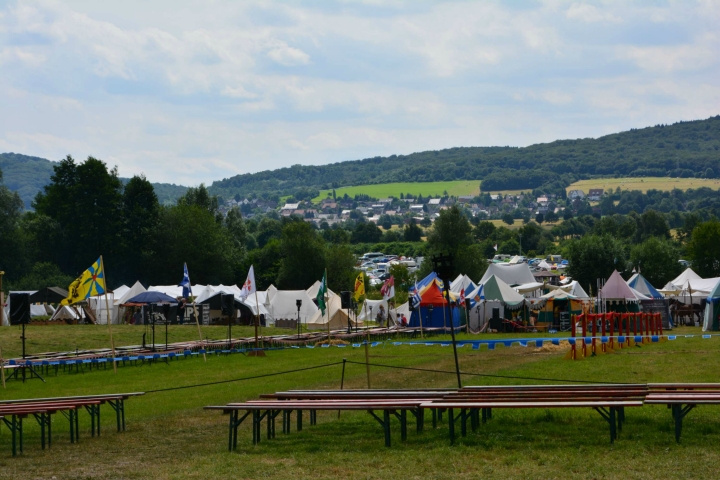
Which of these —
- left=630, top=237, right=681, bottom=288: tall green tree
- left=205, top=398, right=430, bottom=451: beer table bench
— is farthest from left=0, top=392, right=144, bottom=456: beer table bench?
left=630, top=237, right=681, bottom=288: tall green tree

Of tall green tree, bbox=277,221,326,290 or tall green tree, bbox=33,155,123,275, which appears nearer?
tall green tree, bbox=33,155,123,275

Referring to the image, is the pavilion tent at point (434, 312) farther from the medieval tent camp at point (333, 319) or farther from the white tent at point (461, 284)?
the white tent at point (461, 284)

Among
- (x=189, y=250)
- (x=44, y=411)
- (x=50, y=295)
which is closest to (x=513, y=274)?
(x=50, y=295)

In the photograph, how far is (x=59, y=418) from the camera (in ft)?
52.0

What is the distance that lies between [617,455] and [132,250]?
67.5m

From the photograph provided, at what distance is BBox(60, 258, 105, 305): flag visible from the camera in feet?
84.9

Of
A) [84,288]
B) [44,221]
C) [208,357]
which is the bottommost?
[208,357]

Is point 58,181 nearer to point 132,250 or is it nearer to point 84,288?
point 132,250

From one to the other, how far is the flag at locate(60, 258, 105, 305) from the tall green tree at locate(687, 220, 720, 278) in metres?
66.6

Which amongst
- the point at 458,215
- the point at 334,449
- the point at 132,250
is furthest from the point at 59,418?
the point at 458,215

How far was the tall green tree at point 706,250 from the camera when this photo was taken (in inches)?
3201

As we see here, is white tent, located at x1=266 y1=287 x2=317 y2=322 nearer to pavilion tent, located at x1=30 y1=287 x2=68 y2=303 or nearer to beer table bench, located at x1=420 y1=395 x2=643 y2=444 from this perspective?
pavilion tent, located at x1=30 y1=287 x2=68 y2=303

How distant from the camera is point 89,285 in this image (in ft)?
85.7

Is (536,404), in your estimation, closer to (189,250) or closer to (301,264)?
(189,250)
